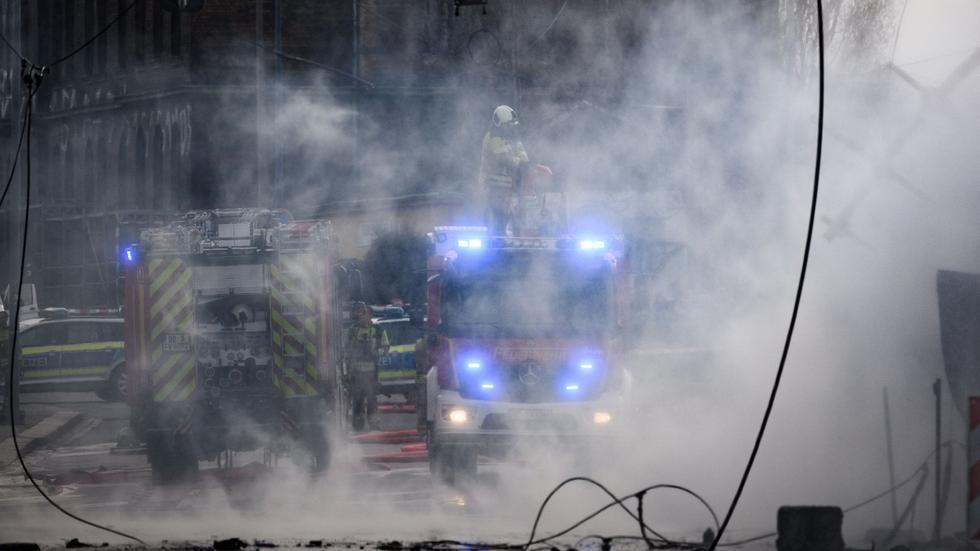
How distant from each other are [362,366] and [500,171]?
503 centimetres

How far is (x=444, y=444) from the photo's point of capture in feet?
41.3

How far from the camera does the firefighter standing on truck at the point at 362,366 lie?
18.1 meters

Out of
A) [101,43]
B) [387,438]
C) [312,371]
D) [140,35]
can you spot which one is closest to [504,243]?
[312,371]

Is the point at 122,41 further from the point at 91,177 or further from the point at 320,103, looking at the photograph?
the point at 320,103

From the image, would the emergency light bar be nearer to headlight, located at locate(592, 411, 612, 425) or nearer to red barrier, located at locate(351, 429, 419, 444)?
headlight, located at locate(592, 411, 612, 425)

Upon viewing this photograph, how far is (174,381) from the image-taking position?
541 inches

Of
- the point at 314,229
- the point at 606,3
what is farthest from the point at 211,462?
the point at 606,3

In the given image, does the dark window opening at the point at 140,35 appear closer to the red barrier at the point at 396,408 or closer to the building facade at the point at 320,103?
the building facade at the point at 320,103

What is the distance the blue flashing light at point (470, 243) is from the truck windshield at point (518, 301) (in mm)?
169

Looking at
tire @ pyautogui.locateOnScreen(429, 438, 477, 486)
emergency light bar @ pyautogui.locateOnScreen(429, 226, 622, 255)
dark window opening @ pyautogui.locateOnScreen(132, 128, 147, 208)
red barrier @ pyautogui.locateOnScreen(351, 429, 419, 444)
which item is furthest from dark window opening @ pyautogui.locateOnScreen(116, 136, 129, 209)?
emergency light bar @ pyautogui.locateOnScreen(429, 226, 622, 255)

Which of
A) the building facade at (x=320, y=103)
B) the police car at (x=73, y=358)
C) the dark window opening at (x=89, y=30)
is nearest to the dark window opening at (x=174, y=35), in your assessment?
the building facade at (x=320, y=103)

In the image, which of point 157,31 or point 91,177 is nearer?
point 157,31

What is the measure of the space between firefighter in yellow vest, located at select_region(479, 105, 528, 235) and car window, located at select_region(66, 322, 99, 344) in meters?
11.3

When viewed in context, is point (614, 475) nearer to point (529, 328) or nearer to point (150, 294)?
point (529, 328)
